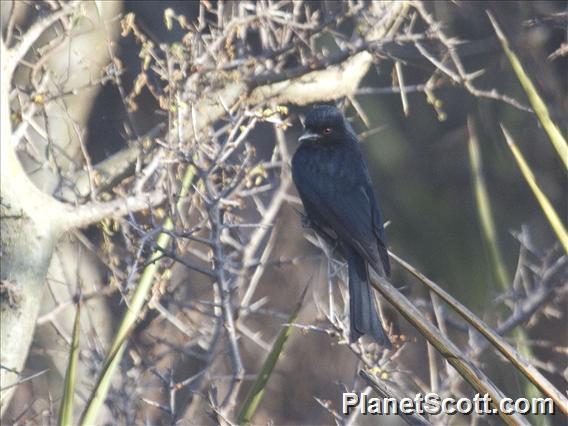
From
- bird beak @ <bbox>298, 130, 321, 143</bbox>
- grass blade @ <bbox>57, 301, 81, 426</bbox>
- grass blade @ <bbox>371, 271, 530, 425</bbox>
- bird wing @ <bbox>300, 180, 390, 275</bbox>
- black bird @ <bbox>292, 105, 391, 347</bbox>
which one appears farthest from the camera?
bird beak @ <bbox>298, 130, 321, 143</bbox>

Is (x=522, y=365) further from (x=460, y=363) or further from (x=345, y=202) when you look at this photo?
(x=345, y=202)

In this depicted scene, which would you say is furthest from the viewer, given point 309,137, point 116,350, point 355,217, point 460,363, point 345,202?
point 309,137

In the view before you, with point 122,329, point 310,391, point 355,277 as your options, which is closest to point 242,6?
point 355,277

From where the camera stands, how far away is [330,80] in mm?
5602

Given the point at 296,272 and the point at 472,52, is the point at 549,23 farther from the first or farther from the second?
the point at 296,272

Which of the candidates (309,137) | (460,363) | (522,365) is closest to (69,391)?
(460,363)

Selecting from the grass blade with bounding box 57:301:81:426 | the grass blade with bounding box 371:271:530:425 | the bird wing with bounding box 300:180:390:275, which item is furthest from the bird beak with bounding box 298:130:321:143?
the grass blade with bounding box 371:271:530:425

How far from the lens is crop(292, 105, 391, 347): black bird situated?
3.79 meters

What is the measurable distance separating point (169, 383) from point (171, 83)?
1305 millimetres

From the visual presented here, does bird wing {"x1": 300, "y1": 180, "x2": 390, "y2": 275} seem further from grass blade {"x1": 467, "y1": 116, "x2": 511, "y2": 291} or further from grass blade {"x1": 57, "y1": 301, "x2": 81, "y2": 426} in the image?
grass blade {"x1": 57, "y1": 301, "x2": 81, "y2": 426}

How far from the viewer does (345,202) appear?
4195 millimetres

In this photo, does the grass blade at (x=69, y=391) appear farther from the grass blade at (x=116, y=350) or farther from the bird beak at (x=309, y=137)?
the bird beak at (x=309, y=137)

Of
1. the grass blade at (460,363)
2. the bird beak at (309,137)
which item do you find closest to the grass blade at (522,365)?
the grass blade at (460,363)

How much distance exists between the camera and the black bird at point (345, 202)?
3785 mm
